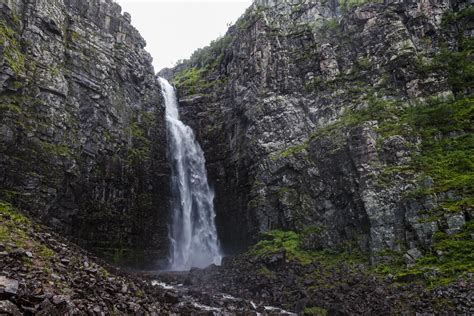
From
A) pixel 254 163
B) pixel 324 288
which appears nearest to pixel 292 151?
pixel 254 163

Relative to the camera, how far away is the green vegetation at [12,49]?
28219 mm

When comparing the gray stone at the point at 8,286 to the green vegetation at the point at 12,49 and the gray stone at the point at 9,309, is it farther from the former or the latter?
the green vegetation at the point at 12,49

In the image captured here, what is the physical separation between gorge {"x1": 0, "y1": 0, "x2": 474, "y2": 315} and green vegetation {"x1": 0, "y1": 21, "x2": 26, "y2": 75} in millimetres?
131

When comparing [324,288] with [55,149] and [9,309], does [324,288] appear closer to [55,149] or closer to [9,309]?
[9,309]

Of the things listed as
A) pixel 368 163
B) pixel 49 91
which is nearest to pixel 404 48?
pixel 368 163

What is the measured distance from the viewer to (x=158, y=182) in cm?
3872

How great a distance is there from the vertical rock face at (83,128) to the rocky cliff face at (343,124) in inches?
290

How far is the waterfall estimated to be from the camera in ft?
124

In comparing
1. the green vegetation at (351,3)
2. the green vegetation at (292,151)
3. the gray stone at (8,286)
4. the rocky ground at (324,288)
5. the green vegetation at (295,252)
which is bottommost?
the rocky ground at (324,288)

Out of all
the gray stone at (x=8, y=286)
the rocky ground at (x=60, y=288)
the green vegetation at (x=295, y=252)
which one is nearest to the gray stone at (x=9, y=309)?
the rocky ground at (x=60, y=288)

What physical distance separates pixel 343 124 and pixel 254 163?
930 centimetres

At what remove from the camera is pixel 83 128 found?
108 feet

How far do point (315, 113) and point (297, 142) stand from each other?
3.41 m

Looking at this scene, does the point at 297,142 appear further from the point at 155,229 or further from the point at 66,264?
the point at 66,264
